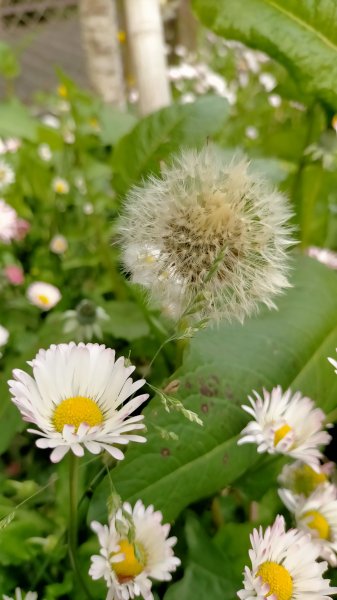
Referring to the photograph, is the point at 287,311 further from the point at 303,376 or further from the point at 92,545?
the point at 92,545

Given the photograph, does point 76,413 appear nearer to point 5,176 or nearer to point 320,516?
point 320,516

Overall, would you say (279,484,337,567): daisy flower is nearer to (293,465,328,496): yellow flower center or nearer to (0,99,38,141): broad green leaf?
(293,465,328,496): yellow flower center

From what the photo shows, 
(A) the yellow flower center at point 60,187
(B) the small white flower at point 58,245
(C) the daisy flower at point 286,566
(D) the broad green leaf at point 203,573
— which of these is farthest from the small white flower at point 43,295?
(C) the daisy flower at point 286,566

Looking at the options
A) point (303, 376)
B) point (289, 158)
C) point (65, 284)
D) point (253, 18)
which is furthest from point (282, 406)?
point (289, 158)

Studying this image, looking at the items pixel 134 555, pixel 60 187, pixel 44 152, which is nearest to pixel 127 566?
pixel 134 555

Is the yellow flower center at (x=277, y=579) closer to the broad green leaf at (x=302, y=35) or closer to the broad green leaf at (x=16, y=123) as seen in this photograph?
the broad green leaf at (x=302, y=35)
